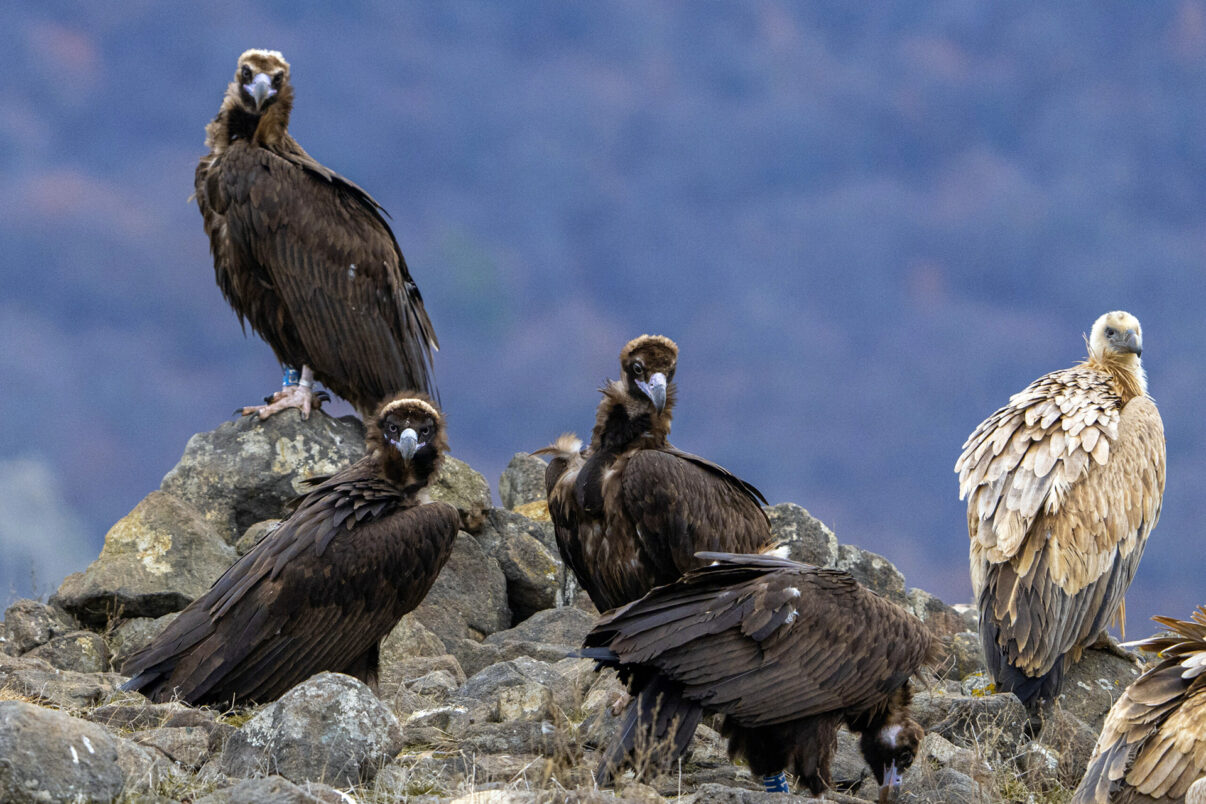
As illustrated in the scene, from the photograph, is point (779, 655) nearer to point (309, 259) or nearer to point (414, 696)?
point (414, 696)

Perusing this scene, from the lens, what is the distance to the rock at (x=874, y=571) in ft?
39.4

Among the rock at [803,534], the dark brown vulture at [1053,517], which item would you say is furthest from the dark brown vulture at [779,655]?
the rock at [803,534]

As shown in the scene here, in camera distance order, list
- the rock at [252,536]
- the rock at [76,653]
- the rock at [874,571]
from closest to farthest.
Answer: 1. the rock at [76,653]
2. the rock at [252,536]
3. the rock at [874,571]

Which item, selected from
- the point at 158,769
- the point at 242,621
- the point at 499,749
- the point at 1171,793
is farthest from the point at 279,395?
the point at 1171,793

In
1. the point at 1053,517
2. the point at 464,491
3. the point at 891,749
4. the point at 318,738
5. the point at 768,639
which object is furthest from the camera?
the point at 464,491

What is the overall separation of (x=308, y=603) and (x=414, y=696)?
3.32 feet

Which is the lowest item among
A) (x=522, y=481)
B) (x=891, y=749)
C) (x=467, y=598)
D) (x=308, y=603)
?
(x=891, y=749)

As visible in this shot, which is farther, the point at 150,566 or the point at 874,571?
the point at 874,571

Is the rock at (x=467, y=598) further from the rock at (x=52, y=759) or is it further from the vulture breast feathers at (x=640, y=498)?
the rock at (x=52, y=759)

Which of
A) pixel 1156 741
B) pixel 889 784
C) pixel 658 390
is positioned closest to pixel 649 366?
pixel 658 390

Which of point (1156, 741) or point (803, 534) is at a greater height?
point (803, 534)

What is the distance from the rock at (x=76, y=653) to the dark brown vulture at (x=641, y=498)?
11.9 ft

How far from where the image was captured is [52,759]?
4.70 metres

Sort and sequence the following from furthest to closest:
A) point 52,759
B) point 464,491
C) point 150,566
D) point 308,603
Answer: point 464,491 < point 150,566 < point 308,603 < point 52,759
